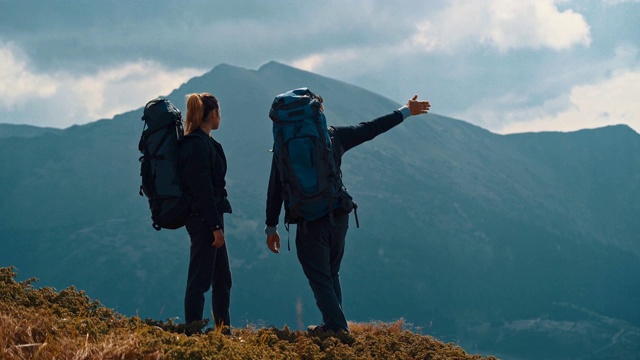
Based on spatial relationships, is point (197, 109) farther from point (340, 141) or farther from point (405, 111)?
point (405, 111)

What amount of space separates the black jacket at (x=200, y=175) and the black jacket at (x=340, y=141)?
1.85 ft

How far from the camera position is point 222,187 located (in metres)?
8.09

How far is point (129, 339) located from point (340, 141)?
322 cm

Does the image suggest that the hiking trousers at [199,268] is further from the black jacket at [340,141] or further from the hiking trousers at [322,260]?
the hiking trousers at [322,260]

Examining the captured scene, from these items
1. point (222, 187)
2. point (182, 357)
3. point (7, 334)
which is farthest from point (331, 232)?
point (7, 334)

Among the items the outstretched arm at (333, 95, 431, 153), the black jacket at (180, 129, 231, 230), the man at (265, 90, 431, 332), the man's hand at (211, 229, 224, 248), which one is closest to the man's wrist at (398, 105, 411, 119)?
the outstretched arm at (333, 95, 431, 153)

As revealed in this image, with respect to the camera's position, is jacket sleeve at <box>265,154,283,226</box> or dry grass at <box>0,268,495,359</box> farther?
jacket sleeve at <box>265,154,283,226</box>

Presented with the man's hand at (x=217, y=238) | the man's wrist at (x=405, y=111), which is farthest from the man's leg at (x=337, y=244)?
the man's wrist at (x=405, y=111)

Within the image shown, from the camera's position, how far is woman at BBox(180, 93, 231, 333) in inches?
306

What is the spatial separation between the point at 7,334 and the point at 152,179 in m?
2.80

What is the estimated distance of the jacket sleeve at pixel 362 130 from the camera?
309 inches

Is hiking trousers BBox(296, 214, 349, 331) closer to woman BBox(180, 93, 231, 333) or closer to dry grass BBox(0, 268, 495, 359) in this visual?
dry grass BBox(0, 268, 495, 359)

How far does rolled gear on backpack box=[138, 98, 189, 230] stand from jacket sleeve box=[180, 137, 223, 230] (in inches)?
5.6

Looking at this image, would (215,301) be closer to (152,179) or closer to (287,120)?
(152,179)
